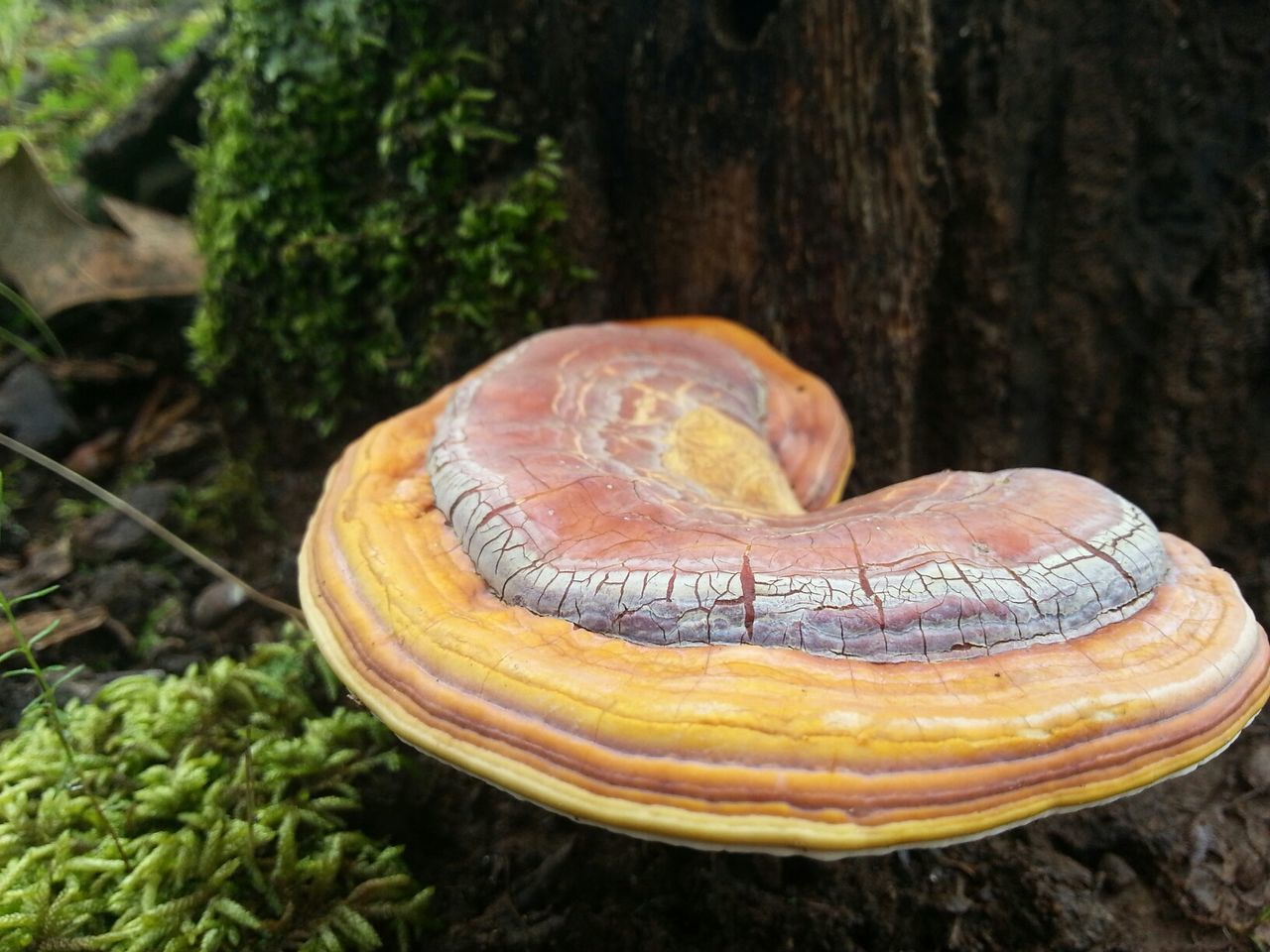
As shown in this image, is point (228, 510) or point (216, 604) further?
point (228, 510)

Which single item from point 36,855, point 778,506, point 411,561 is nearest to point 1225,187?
point 778,506

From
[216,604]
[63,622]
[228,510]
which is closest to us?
[63,622]

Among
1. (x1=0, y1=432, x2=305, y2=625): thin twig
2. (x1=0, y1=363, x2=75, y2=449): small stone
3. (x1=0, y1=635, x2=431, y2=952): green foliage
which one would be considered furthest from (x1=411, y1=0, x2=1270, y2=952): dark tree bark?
(x1=0, y1=363, x2=75, y2=449): small stone

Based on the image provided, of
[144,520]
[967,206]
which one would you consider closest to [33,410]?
[144,520]

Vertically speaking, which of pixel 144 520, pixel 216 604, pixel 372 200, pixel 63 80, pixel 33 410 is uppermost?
pixel 63 80

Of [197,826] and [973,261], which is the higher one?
[973,261]

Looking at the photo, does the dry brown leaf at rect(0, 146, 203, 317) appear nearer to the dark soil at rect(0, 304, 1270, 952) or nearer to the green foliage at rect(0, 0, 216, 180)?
the green foliage at rect(0, 0, 216, 180)

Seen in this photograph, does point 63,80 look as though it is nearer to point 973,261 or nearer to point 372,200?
point 372,200

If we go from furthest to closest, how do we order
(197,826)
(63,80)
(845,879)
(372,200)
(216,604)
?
1. (63,80)
2. (216,604)
3. (372,200)
4. (845,879)
5. (197,826)
